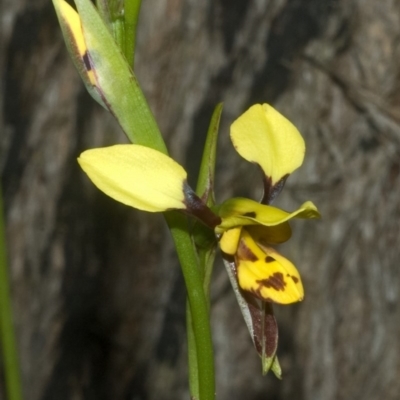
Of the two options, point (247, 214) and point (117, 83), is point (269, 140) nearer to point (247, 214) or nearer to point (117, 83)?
point (247, 214)

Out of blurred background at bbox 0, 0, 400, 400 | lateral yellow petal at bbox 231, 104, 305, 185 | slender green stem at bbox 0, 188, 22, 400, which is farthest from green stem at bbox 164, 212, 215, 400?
blurred background at bbox 0, 0, 400, 400

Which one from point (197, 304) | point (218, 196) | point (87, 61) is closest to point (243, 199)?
point (197, 304)

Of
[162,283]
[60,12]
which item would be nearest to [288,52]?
[162,283]

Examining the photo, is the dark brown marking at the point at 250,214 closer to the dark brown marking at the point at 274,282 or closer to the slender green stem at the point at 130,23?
the dark brown marking at the point at 274,282

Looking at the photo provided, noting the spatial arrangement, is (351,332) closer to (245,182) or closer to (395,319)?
(395,319)

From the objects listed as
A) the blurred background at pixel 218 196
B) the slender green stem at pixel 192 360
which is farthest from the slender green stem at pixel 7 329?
the blurred background at pixel 218 196

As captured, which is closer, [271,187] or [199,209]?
[199,209]

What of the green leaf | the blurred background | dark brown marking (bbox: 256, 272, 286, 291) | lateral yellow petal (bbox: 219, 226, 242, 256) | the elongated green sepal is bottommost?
the blurred background

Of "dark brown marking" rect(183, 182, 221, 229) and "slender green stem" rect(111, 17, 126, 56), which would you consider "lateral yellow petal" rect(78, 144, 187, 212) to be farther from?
"slender green stem" rect(111, 17, 126, 56)
